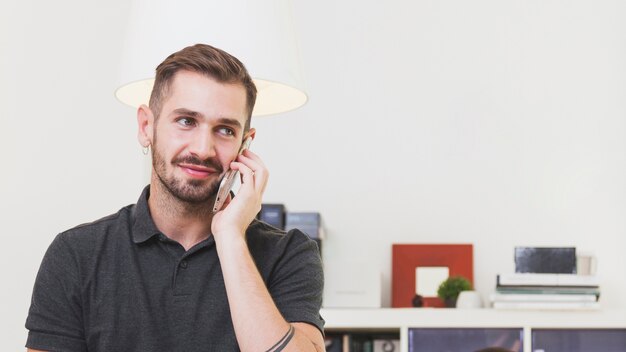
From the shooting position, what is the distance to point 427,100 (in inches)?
150

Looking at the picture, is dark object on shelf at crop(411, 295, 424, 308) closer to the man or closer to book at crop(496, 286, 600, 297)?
book at crop(496, 286, 600, 297)

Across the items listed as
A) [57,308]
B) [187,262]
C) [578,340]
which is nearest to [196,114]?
[187,262]

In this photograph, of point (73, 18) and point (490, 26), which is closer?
point (73, 18)

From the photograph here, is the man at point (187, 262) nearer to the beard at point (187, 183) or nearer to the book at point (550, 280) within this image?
the beard at point (187, 183)

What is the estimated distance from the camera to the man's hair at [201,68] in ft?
5.55

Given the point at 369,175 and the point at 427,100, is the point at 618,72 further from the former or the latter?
the point at 369,175

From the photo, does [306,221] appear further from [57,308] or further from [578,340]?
[57,308]

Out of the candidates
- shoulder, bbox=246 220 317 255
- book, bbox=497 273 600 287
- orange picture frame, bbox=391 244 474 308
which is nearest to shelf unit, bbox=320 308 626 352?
book, bbox=497 273 600 287

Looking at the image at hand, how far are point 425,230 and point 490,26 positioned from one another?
894mm

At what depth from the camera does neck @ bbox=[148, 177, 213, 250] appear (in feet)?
5.71

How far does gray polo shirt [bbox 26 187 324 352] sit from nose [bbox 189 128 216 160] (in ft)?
0.62

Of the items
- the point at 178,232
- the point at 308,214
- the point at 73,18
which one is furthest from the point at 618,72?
the point at 178,232

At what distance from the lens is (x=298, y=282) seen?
1722 millimetres

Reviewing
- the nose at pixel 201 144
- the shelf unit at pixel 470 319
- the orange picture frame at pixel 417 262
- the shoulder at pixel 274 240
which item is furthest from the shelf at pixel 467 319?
the nose at pixel 201 144
